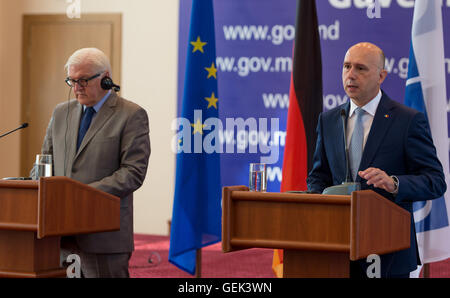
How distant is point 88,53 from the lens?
3213 mm

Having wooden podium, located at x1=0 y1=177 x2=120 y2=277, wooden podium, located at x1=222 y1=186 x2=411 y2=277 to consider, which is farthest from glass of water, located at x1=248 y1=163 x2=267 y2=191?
wooden podium, located at x1=0 y1=177 x2=120 y2=277

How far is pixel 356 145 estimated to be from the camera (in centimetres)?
281

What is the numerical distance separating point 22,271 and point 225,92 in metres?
4.27

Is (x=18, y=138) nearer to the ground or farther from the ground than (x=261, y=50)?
nearer to the ground

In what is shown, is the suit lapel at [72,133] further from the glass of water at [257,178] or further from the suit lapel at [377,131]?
the suit lapel at [377,131]

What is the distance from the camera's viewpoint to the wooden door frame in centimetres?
761

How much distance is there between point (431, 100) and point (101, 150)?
8.30ft

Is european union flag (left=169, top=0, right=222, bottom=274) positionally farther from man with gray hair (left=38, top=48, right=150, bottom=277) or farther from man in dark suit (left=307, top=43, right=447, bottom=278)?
man in dark suit (left=307, top=43, right=447, bottom=278)

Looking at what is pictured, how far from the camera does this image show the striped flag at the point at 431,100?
448 centimetres

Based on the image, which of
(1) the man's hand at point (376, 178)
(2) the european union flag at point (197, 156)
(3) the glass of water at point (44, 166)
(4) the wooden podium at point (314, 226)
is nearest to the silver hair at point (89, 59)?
(3) the glass of water at point (44, 166)

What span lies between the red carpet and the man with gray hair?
2.65 meters

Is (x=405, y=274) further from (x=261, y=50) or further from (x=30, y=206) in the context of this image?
(x=261, y=50)

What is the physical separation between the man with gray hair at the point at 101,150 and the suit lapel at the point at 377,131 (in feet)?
3.68

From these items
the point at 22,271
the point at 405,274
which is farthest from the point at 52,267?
the point at 405,274
